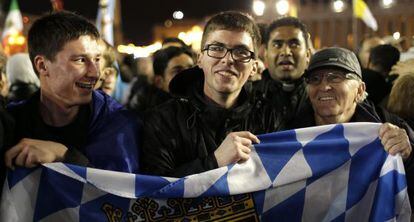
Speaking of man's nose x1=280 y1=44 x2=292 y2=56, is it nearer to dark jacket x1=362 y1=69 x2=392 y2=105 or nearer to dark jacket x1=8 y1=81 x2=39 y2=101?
dark jacket x1=362 y1=69 x2=392 y2=105

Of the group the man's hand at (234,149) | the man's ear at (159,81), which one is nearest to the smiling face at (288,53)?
the man's ear at (159,81)

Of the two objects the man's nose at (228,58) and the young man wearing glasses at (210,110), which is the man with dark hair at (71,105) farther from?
the man's nose at (228,58)

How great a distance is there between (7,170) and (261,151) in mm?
1262

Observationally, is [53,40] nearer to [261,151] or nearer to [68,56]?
[68,56]

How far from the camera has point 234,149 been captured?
255cm

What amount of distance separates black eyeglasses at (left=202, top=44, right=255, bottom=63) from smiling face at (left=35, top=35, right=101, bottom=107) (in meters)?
0.62

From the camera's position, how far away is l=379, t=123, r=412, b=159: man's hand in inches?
103

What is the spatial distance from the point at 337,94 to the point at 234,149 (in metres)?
0.89

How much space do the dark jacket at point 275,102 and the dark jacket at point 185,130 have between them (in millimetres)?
101

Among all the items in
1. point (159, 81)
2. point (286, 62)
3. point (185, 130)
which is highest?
point (286, 62)

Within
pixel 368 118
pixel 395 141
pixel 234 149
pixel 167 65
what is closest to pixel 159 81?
pixel 167 65

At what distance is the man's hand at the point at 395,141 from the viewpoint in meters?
2.62

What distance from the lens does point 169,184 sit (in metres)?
2.54

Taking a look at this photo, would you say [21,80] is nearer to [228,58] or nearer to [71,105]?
[71,105]
